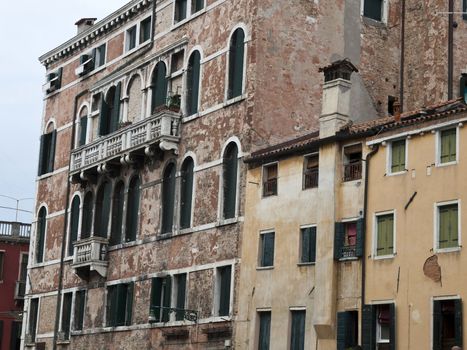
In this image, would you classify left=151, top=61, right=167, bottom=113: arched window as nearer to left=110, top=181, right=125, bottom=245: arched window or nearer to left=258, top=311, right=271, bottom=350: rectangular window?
left=110, top=181, right=125, bottom=245: arched window

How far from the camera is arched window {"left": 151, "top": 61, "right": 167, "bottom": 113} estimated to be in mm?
39719

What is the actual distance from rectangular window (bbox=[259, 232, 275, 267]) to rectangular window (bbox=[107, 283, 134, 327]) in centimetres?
787

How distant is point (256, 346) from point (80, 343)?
1185 cm

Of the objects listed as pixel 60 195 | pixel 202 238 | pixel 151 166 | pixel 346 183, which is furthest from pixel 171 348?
pixel 60 195

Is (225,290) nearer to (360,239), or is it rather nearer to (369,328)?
(360,239)

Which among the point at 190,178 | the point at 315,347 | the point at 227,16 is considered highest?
the point at 227,16

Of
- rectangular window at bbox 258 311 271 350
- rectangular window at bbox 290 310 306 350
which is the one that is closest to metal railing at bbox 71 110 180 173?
rectangular window at bbox 258 311 271 350

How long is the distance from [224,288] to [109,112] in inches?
480

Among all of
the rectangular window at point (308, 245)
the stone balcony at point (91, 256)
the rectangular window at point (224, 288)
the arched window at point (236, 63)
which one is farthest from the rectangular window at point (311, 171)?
the stone balcony at point (91, 256)

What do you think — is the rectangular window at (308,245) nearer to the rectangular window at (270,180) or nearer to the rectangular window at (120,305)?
the rectangular window at (270,180)

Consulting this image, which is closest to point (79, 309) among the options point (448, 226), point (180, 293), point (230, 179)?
point (180, 293)

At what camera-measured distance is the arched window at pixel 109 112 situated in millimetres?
43275

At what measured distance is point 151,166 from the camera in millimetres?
39250

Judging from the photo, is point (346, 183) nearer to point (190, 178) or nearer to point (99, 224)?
point (190, 178)
